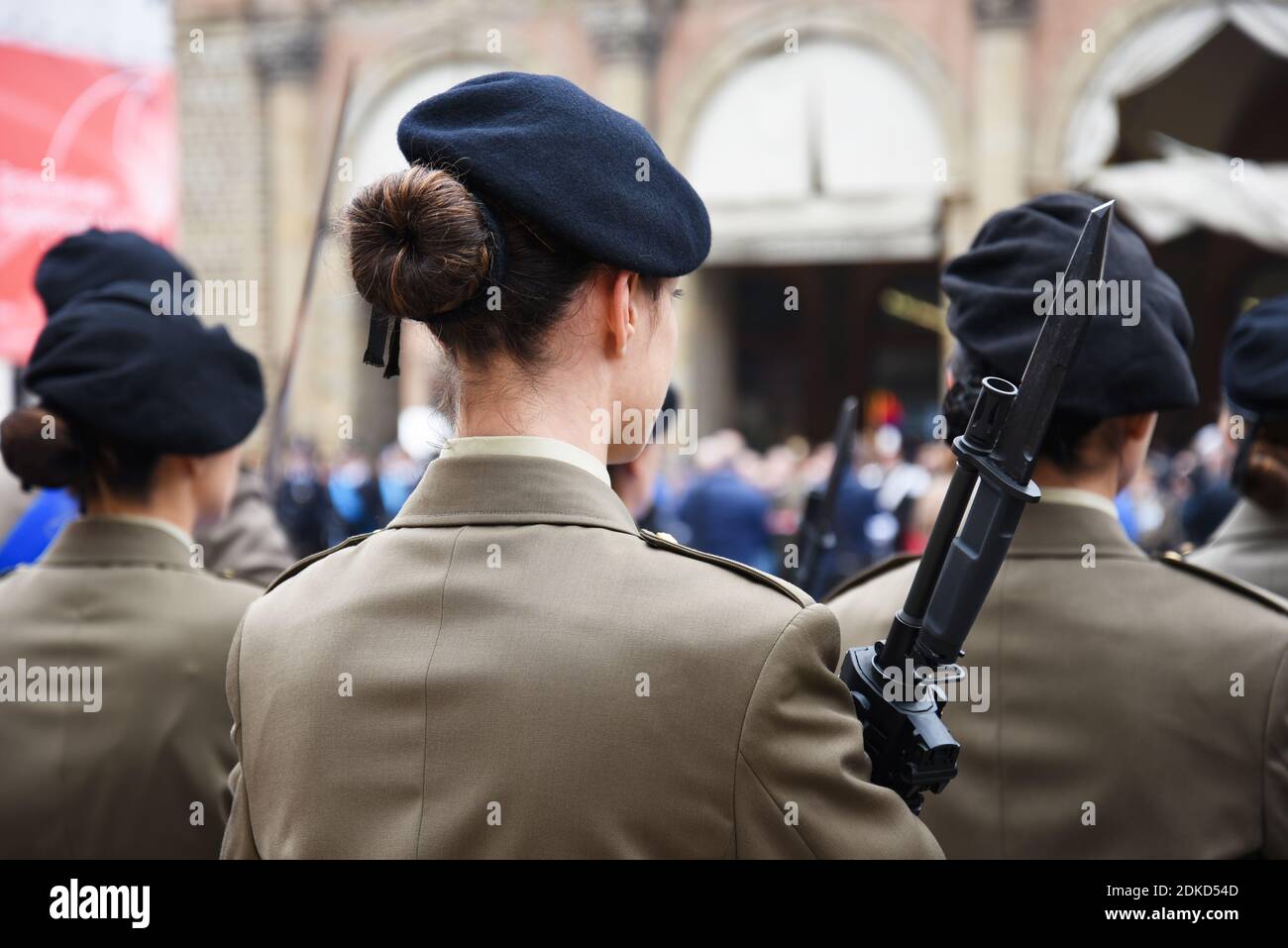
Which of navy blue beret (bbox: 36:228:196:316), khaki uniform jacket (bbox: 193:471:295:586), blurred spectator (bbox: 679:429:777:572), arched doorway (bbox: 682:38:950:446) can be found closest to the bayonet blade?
navy blue beret (bbox: 36:228:196:316)

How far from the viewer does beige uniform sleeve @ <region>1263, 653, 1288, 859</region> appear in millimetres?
1835

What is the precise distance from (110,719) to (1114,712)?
1.59 meters

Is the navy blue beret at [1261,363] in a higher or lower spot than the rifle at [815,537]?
higher

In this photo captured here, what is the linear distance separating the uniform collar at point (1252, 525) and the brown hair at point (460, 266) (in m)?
1.65

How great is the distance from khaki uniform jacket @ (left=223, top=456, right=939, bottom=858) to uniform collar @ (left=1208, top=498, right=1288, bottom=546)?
5.09ft

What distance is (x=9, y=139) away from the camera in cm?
665

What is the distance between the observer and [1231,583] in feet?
6.57

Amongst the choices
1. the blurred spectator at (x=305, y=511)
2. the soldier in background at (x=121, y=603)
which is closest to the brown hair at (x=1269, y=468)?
the soldier in background at (x=121, y=603)

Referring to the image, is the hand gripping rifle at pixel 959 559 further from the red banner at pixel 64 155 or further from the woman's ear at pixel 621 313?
the red banner at pixel 64 155

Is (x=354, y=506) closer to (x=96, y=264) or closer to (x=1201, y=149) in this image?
(x=1201, y=149)

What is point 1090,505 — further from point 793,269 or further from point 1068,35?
point 793,269

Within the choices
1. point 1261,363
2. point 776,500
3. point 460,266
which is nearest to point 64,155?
point 1261,363

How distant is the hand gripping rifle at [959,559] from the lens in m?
1.44

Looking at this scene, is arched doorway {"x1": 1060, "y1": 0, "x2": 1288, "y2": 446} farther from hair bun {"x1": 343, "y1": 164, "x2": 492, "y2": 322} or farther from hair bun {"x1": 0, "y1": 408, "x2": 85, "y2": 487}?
hair bun {"x1": 343, "y1": 164, "x2": 492, "y2": 322}
